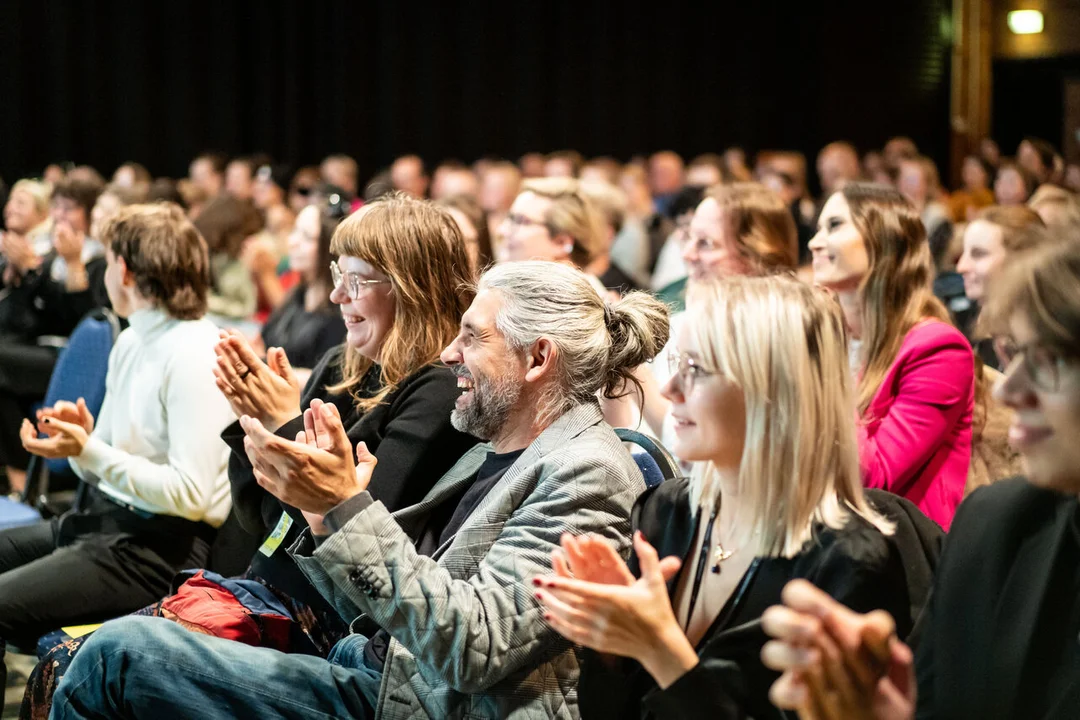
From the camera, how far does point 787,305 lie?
1.80 metres

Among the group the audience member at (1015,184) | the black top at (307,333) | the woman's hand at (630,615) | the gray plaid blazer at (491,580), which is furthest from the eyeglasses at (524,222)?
the audience member at (1015,184)

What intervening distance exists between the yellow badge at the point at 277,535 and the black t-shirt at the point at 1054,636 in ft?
4.87

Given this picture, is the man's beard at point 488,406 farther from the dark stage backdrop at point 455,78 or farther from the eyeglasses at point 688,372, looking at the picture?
the dark stage backdrop at point 455,78

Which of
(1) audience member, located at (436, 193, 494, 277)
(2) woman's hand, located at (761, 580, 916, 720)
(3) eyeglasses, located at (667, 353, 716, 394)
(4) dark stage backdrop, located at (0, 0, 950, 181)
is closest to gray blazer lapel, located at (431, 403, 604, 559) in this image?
(3) eyeglasses, located at (667, 353, 716, 394)

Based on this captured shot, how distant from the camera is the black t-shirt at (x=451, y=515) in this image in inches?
88.7

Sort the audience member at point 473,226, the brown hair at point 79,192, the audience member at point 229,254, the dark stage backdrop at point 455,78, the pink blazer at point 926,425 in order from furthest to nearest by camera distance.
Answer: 1. the dark stage backdrop at point 455,78
2. the brown hair at point 79,192
3. the audience member at point 229,254
4. the audience member at point 473,226
5. the pink blazer at point 926,425

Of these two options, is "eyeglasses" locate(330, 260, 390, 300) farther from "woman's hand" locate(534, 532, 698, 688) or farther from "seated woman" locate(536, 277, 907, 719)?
"woman's hand" locate(534, 532, 698, 688)

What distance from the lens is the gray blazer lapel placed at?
2104 mm

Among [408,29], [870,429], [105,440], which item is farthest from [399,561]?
[408,29]

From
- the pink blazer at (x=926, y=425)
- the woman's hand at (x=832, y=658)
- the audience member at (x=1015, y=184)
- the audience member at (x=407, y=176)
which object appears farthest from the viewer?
the audience member at (x=407, y=176)

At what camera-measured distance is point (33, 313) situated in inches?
222

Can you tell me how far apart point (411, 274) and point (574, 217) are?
1.78 m

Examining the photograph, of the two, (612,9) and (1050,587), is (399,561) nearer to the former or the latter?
(1050,587)

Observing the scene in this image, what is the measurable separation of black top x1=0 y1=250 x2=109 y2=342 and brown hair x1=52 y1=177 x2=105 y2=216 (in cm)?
119
